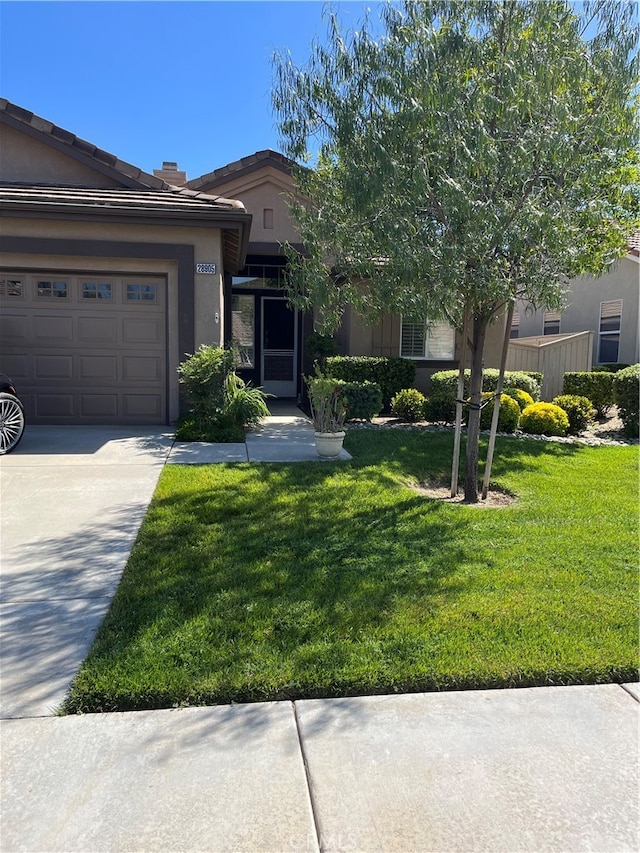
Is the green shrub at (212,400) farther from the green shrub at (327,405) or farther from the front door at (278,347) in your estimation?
the front door at (278,347)

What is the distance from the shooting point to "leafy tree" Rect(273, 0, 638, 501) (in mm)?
4816

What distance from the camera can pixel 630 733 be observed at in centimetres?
272

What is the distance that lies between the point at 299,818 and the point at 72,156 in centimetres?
1134

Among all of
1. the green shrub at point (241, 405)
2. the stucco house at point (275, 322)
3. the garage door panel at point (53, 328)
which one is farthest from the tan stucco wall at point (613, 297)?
the garage door panel at point (53, 328)

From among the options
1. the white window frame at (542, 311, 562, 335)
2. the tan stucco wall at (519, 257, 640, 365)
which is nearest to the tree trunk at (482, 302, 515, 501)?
the tan stucco wall at (519, 257, 640, 365)

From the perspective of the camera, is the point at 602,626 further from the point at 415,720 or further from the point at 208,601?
the point at 208,601

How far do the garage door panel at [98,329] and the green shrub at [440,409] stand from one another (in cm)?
571

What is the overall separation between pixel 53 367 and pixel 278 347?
22.3ft

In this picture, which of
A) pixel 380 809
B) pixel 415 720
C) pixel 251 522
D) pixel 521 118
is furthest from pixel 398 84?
pixel 380 809

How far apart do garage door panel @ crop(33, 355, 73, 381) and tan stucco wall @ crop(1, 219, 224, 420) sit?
1450mm

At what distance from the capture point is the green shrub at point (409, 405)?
11.2 m

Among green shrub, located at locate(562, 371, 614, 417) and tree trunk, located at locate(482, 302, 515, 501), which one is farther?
green shrub, located at locate(562, 371, 614, 417)

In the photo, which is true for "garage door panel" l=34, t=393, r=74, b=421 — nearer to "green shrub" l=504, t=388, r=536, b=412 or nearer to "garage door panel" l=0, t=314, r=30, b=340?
"garage door panel" l=0, t=314, r=30, b=340

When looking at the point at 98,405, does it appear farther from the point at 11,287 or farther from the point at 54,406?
the point at 11,287
